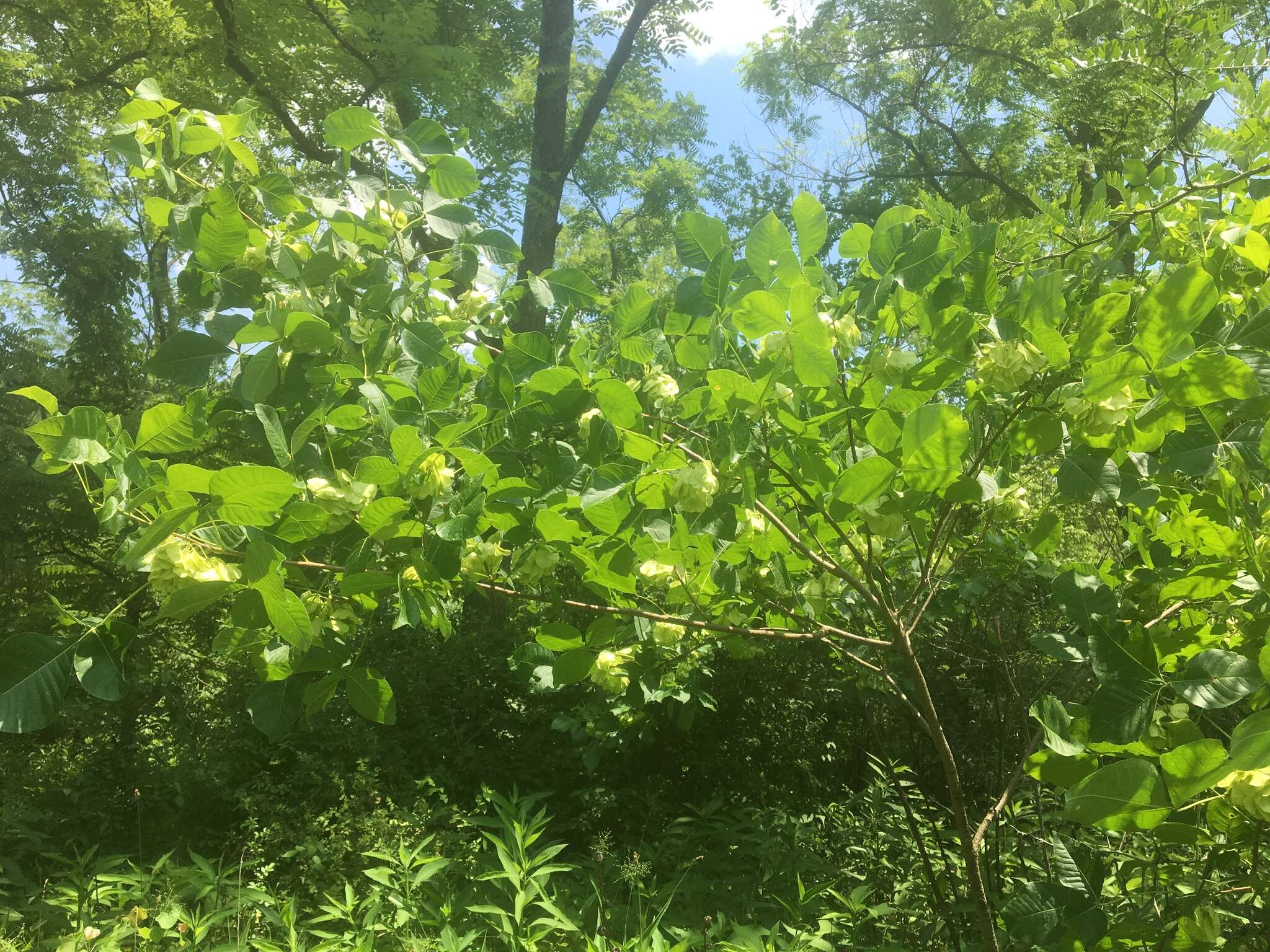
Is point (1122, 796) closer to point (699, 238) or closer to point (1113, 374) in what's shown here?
point (1113, 374)

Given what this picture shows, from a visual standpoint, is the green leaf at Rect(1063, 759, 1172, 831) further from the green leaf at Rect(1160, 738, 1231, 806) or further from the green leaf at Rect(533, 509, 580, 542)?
the green leaf at Rect(533, 509, 580, 542)

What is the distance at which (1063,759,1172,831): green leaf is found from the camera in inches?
38.2

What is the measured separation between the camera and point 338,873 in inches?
161

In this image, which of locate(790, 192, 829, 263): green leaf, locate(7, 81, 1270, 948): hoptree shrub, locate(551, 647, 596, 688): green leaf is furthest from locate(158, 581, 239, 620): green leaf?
locate(790, 192, 829, 263): green leaf

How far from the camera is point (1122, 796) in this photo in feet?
3.21

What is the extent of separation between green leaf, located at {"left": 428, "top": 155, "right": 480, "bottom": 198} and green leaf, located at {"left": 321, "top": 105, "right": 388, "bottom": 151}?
0.14 meters

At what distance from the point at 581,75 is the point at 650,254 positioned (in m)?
4.36

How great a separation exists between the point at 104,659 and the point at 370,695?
41 cm

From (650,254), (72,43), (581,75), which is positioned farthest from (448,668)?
(650,254)

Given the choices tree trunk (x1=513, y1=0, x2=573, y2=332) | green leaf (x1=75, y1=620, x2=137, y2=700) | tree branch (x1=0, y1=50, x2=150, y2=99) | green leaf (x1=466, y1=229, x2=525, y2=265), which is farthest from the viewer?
tree trunk (x1=513, y1=0, x2=573, y2=332)

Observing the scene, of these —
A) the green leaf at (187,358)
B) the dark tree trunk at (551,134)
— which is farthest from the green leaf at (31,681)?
the dark tree trunk at (551,134)

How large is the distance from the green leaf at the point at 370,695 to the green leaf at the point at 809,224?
107 cm

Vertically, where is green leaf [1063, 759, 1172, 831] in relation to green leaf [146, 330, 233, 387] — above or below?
below

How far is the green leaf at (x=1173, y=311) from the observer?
110 centimetres
